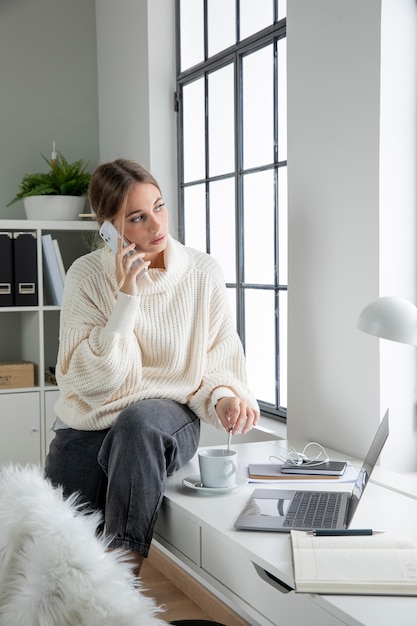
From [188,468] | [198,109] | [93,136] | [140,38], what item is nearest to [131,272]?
[188,468]

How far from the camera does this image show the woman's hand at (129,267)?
2104 mm

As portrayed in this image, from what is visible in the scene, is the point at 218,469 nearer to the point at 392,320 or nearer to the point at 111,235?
the point at 392,320

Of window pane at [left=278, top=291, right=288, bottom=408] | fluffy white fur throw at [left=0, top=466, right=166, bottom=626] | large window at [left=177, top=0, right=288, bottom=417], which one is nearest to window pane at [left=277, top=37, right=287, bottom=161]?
large window at [left=177, top=0, right=288, bottom=417]

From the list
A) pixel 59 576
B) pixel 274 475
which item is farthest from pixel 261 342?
pixel 59 576

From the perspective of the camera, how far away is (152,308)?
88.7 inches

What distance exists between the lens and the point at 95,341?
7.02 feet

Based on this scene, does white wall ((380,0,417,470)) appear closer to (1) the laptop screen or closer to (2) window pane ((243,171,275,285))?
(1) the laptop screen

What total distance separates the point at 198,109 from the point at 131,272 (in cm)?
141

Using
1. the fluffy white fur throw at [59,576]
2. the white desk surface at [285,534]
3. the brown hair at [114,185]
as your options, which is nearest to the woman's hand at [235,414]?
the white desk surface at [285,534]

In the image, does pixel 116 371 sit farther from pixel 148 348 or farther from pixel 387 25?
pixel 387 25

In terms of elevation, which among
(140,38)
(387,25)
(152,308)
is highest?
(140,38)

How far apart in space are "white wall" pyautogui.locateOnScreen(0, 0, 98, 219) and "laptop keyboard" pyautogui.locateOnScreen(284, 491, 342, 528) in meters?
2.49

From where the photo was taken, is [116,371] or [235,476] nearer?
[235,476]

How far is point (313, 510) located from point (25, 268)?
7.22 ft
